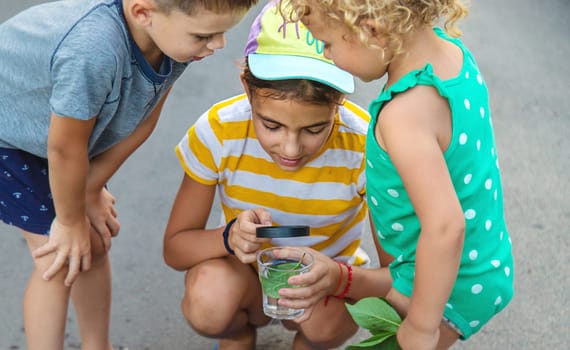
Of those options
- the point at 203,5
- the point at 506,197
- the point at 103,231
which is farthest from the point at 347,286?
the point at 506,197

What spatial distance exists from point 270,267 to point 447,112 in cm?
60

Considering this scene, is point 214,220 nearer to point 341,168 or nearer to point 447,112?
point 341,168

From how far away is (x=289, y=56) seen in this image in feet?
6.23

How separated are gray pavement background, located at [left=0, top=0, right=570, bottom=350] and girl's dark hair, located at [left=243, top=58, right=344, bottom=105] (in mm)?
760

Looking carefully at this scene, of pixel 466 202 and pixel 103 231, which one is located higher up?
pixel 466 202

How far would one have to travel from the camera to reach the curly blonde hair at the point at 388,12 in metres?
1.51

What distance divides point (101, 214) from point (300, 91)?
0.63 m

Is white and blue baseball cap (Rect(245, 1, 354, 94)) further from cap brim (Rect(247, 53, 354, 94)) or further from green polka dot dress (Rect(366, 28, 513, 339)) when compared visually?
green polka dot dress (Rect(366, 28, 513, 339))

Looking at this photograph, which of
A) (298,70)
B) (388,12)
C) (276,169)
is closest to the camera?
(388,12)

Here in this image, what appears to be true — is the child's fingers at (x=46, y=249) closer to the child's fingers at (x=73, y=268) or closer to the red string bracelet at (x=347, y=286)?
the child's fingers at (x=73, y=268)

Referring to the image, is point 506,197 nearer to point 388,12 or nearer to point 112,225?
point 112,225

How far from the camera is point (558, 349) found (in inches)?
95.8

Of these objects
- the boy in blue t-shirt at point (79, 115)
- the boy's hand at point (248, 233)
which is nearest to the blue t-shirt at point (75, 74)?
the boy in blue t-shirt at point (79, 115)

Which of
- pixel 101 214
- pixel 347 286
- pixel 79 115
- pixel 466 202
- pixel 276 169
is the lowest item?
pixel 347 286
